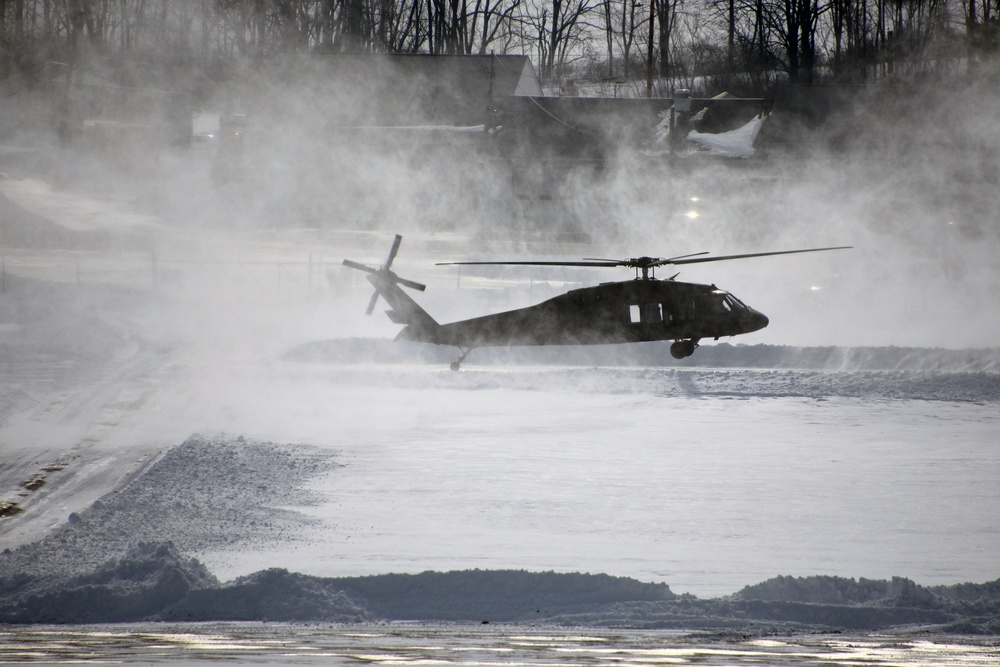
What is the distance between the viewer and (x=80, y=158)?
37312 mm

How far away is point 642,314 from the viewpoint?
546 inches

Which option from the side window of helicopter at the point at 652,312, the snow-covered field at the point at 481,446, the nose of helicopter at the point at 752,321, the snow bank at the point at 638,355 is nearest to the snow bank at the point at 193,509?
the snow-covered field at the point at 481,446

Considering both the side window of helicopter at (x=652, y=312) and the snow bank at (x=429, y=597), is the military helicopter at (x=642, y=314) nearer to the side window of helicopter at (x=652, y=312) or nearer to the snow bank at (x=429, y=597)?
the side window of helicopter at (x=652, y=312)

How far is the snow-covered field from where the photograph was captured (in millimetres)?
9094

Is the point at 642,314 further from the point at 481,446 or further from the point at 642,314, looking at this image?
the point at 481,446

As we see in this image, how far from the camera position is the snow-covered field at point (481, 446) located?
29.8 feet

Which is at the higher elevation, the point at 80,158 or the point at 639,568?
the point at 80,158

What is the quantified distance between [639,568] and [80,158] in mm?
35129

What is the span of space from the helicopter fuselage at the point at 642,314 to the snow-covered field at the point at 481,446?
5.10 ft

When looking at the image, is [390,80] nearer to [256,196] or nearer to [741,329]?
[256,196]

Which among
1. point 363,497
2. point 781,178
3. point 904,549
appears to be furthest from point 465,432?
point 781,178

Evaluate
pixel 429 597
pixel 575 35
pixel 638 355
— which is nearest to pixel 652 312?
pixel 429 597

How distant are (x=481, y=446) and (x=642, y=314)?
3.09 m

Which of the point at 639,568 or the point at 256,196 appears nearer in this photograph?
the point at 639,568
